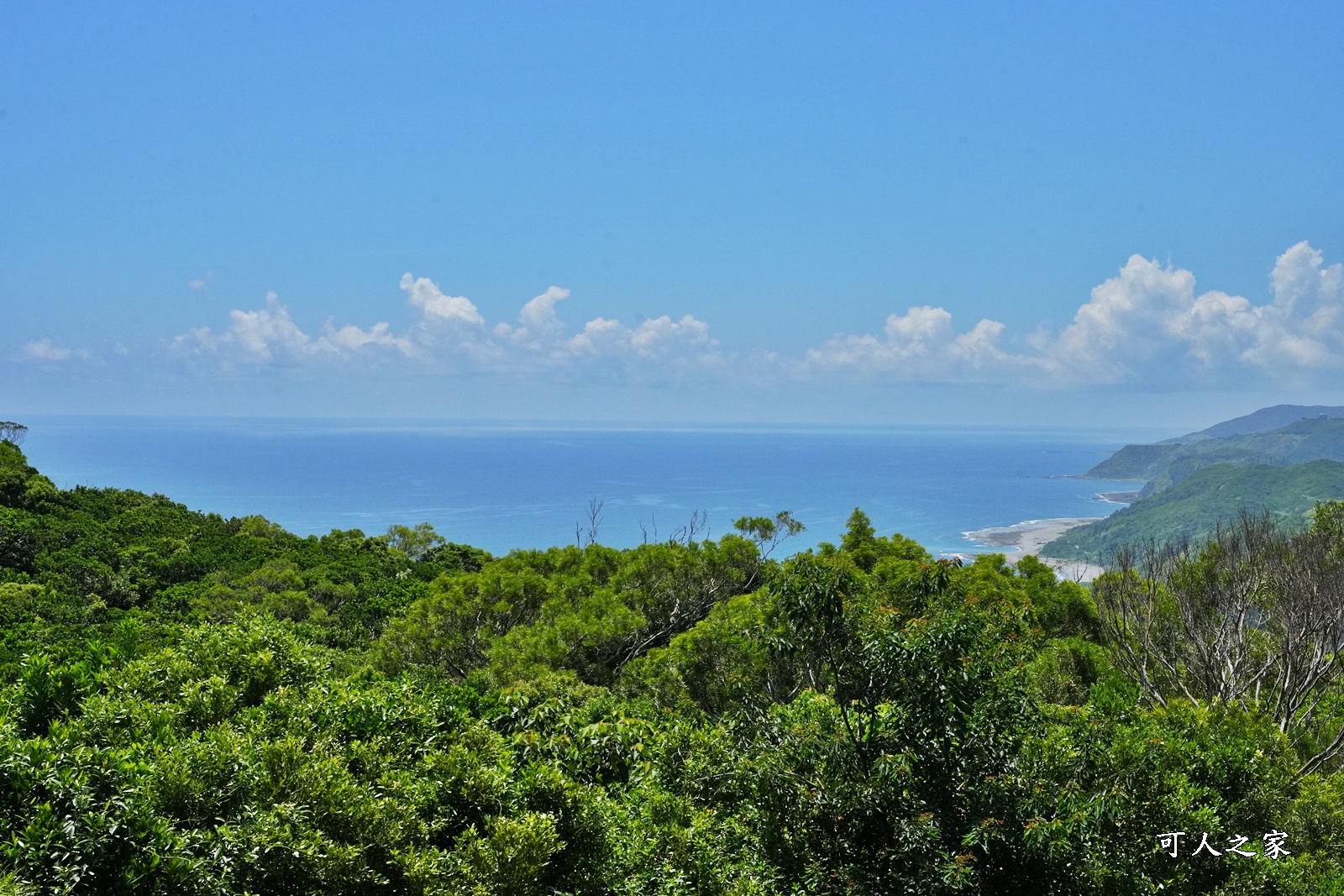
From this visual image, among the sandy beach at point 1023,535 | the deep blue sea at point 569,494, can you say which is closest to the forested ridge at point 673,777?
the deep blue sea at point 569,494

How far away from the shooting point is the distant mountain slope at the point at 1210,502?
258 ft

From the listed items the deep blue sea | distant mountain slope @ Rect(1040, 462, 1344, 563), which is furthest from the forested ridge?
distant mountain slope @ Rect(1040, 462, 1344, 563)

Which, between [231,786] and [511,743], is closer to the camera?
[231,786]

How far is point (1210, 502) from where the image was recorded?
88.4 m

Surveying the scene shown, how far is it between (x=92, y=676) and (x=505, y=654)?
803 cm

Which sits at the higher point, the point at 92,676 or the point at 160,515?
the point at 92,676

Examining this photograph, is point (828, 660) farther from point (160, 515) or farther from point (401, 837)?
point (160, 515)

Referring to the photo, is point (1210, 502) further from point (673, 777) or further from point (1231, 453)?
point (673, 777)

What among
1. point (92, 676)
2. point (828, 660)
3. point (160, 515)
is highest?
point (828, 660)

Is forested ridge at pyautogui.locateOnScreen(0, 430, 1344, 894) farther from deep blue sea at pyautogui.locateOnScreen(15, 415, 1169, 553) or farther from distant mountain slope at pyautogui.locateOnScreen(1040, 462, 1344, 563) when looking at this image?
distant mountain slope at pyautogui.locateOnScreen(1040, 462, 1344, 563)

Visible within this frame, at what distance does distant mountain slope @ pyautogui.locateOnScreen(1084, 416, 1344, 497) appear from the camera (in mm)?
163000

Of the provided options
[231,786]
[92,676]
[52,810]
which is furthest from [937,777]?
[92,676]

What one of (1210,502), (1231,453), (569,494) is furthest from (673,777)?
(1231,453)

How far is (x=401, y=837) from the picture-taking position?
5.84 metres
